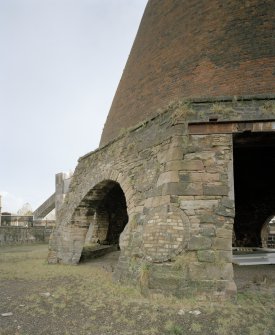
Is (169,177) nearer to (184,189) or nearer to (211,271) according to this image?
(184,189)

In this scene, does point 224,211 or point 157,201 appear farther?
point 157,201

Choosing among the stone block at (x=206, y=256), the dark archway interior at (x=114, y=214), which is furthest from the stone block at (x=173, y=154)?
the dark archway interior at (x=114, y=214)

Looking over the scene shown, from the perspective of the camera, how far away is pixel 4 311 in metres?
4.90

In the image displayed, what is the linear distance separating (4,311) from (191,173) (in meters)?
3.72

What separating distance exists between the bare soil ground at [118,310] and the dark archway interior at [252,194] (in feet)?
16.0

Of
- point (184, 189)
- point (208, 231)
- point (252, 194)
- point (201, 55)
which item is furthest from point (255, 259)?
point (201, 55)

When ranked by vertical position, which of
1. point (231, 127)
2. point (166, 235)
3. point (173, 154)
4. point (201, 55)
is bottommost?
point (166, 235)

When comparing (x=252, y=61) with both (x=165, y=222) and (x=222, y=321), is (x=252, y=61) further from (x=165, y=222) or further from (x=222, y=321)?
(x=222, y=321)

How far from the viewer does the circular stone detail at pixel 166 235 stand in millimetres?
5695

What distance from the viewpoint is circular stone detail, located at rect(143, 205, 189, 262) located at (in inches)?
224

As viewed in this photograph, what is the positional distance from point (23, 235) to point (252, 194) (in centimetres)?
1252

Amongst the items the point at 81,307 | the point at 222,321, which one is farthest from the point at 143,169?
the point at 222,321

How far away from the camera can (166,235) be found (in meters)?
5.78

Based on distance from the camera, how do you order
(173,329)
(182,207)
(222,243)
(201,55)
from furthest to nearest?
(201,55)
(182,207)
(222,243)
(173,329)
